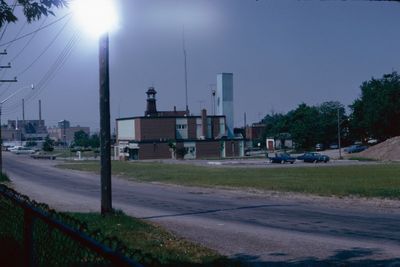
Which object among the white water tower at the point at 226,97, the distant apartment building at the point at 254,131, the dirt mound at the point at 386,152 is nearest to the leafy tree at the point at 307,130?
the white water tower at the point at 226,97

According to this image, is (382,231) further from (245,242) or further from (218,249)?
(218,249)

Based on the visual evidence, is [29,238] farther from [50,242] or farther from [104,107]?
[104,107]

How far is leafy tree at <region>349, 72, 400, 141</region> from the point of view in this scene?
383ft

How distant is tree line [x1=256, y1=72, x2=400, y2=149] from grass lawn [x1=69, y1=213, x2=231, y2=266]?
105m

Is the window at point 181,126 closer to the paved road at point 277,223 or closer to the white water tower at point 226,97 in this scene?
the white water tower at point 226,97

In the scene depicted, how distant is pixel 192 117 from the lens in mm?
101938

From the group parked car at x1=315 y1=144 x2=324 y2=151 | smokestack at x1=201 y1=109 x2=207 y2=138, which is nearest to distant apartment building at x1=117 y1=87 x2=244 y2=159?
smokestack at x1=201 y1=109 x2=207 y2=138

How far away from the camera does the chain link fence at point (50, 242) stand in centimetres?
334

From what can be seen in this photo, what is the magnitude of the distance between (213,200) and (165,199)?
2.39m

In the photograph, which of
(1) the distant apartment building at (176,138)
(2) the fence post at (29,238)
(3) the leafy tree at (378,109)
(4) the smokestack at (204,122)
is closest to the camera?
(2) the fence post at (29,238)

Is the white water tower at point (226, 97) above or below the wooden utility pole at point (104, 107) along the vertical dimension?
above

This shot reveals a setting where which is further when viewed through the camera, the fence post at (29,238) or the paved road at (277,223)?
the paved road at (277,223)

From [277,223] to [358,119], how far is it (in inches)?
4455

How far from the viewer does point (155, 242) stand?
12211mm
